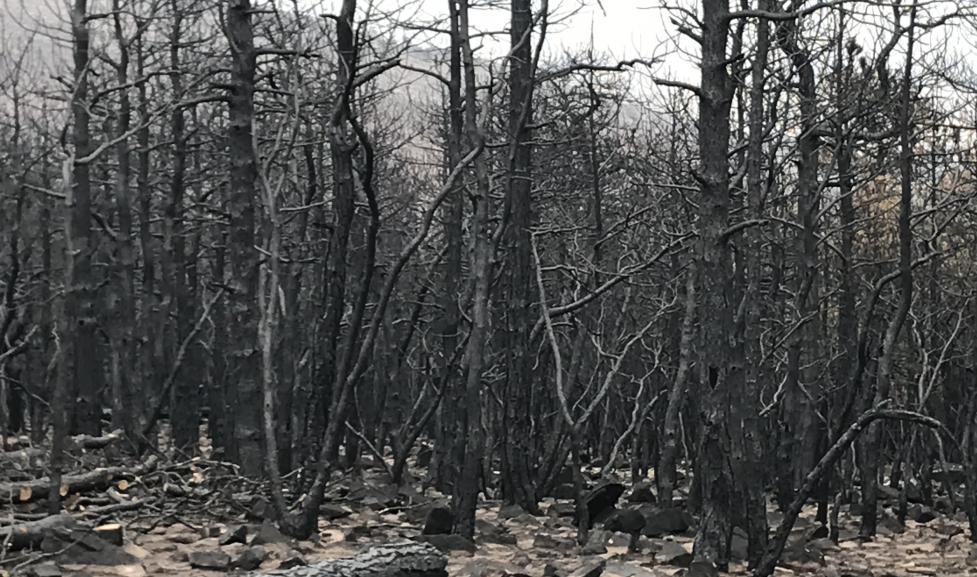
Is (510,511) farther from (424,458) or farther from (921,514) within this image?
(424,458)

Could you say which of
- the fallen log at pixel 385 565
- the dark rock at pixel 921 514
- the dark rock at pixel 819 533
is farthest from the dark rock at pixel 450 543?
the dark rock at pixel 921 514

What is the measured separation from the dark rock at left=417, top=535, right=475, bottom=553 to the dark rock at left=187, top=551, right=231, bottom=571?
1.74 metres

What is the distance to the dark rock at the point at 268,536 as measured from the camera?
25.4 ft

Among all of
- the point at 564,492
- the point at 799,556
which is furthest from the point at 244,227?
the point at 564,492

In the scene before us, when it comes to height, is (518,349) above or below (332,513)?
above

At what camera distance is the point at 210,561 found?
7.05m

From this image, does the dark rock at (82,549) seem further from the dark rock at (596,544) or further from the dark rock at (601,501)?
the dark rock at (601,501)

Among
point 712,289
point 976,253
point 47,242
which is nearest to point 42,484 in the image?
point 712,289

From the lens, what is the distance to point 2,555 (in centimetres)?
625

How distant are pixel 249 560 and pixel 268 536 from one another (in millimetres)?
818

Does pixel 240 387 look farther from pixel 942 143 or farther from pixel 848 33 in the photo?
pixel 942 143

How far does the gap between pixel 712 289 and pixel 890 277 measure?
1.72 m

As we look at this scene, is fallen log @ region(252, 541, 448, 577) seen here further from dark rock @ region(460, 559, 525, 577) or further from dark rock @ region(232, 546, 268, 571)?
dark rock @ region(232, 546, 268, 571)

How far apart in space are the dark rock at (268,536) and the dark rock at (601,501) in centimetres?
382
